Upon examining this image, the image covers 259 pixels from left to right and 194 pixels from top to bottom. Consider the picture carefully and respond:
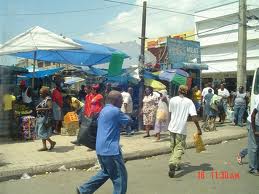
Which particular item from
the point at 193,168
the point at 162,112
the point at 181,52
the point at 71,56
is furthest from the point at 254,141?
the point at 181,52

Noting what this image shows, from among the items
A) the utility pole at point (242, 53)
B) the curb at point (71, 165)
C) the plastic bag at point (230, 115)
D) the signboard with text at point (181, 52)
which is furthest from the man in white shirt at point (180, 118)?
the signboard with text at point (181, 52)

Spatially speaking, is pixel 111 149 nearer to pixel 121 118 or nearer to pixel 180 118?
pixel 121 118

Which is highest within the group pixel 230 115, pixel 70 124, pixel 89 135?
pixel 89 135

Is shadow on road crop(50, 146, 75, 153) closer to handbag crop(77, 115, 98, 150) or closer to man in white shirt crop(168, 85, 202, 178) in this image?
man in white shirt crop(168, 85, 202, 178)

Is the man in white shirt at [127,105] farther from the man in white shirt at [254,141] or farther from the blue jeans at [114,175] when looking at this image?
the blue jeans at [114,175]

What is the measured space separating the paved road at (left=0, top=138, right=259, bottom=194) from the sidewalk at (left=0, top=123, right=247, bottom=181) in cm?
26

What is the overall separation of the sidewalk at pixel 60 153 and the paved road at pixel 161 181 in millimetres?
262

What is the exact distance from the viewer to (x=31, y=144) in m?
10.5

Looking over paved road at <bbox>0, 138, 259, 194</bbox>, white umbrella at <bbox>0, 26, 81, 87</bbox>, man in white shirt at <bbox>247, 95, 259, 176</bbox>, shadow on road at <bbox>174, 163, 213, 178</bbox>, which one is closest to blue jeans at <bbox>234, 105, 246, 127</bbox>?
paved road at <bbox>0, 138, 259, 194</bbox>

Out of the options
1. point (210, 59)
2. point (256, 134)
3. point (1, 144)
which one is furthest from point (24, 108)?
point (210, 59)

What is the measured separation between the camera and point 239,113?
15672 mm

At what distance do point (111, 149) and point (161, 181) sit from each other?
224 cm

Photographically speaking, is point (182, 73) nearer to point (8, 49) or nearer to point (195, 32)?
point (8, 49)

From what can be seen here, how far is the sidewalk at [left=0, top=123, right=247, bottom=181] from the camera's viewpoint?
316 inches
